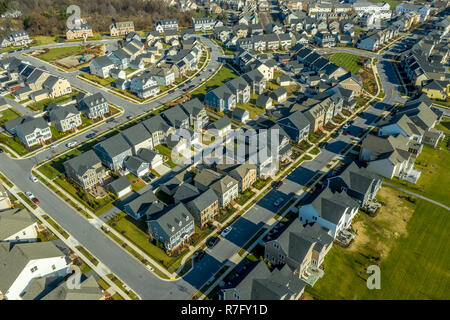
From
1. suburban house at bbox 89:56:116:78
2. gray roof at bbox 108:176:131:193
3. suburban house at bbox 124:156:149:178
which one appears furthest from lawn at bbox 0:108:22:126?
gray roof at bbox 108:176:131:193

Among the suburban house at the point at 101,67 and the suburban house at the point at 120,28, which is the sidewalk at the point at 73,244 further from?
the suburban house at the point at 120,28

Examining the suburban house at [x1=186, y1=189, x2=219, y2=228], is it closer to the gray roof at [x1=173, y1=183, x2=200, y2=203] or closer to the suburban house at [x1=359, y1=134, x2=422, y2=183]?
the gray roof at [x1=173, y1=183, x2=200, y2=203]

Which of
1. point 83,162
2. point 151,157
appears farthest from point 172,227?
point 83,162

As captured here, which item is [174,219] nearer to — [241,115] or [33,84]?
[241,115]

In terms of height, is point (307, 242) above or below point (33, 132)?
below
